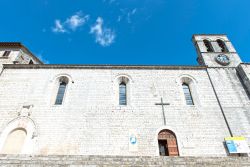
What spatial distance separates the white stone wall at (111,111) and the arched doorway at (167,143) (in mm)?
307

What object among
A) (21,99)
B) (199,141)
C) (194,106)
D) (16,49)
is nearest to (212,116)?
(194,106)

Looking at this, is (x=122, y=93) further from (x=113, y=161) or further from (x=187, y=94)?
(x=113, y=161)

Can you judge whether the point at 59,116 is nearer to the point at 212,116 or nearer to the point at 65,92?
the point at 65,92

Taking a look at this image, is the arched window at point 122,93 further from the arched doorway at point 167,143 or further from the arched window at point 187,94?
the arched window at point 187,94

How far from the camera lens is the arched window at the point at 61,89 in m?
13.9

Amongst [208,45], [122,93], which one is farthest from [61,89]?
[208,45]

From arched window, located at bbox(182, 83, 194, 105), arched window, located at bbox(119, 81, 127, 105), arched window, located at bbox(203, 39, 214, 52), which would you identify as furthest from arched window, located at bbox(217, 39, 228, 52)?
arched window, located at bbox(119, 81, 127, 105)

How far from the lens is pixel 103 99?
533 inches

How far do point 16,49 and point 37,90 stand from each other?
5745 mm

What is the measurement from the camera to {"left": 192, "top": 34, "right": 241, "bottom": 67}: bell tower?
1598 centimetres

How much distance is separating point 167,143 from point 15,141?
9238mm

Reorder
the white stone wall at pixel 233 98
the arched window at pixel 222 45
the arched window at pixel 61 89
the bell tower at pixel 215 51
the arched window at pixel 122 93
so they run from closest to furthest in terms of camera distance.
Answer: the white stone wall at pixel 233 98 → the arched window at pixel 61 89 → the arched window at pixel 122 93 → the bell tower at pixel 215 51 → the arched window at pixel 222 45

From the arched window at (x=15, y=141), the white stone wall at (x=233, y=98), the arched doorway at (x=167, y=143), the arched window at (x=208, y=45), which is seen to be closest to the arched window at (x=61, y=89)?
the arched window at (x=15, y=141)

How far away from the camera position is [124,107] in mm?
13156
